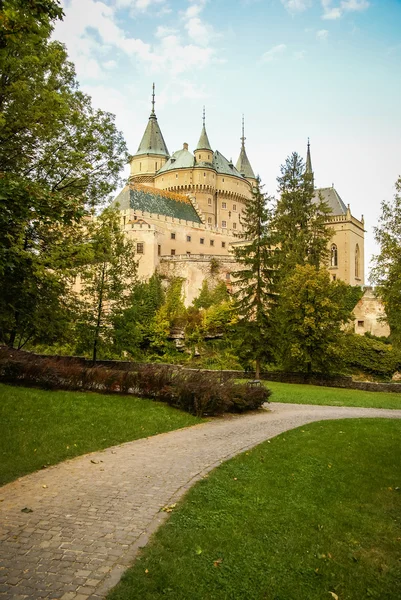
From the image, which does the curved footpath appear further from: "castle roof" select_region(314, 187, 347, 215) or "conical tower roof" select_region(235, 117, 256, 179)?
"conical tower roof" select_region(235, 117, 256, 179)

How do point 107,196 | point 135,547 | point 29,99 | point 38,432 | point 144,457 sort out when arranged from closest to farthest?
point 135,547
point 144,457
point 38,432
point 29,99
point 107,196

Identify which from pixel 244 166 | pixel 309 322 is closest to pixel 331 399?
pixel 309 322

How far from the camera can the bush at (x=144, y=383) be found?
1338 cm

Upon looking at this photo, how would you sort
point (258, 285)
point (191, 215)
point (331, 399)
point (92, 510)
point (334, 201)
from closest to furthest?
1. point (92, 510)
2. point (331, 399)
3. point (258, 285)
4. point (191, 215)
5. point (334, 201)

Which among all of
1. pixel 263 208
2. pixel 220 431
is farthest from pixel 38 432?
pixel 263 208

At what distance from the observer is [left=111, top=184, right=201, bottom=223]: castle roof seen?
185ft

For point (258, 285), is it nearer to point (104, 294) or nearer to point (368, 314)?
point (104, 294)

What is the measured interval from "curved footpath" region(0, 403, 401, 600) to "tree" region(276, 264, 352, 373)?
19012 mm

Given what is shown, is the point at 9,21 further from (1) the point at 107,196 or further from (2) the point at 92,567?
(1) the point at 107,196

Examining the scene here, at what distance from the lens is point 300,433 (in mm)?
11539

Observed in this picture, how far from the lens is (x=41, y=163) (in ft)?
50.9

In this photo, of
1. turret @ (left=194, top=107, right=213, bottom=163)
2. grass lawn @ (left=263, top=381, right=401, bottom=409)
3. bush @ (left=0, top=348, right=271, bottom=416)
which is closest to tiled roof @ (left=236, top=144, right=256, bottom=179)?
turret @ (left=194, top=107, right=213, bottom=163)

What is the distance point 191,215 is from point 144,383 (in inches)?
2019

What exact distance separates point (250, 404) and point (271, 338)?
1451 cm
